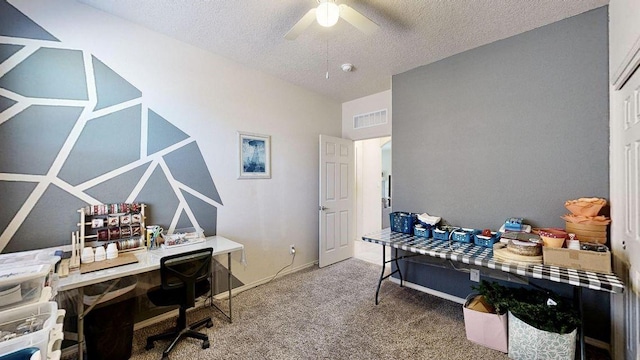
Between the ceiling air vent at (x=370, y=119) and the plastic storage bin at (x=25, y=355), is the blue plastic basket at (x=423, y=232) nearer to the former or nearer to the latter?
the ceiling air vent at (x=370, y=119)

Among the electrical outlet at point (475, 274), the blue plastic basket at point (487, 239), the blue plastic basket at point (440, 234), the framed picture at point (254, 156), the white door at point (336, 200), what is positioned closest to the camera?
the blue plastic basket at point (487, 239)

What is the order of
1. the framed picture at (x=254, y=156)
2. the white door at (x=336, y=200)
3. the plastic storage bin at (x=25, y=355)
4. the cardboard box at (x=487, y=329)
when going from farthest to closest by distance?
the white door at (x=336, y=200), the framed picture at (x=254, y=156), the cardboard box at (x=487, y=329), the plastic storage bin at (x=25, y=355)

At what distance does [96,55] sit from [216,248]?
1.94 metres

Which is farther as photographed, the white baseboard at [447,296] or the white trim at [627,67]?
the white baseboard at [447,296]

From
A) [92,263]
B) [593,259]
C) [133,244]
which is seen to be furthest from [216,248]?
[593,259]

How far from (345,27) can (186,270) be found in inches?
98.4

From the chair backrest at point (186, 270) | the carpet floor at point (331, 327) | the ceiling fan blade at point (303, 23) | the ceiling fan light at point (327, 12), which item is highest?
the ceiling fan blade at point (303, 23)

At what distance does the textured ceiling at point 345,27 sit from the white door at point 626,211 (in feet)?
3.06

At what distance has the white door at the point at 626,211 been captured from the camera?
5.12ft

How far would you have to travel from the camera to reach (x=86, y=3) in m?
2.05

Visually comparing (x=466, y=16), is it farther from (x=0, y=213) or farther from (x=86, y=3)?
(x=0, y=213)

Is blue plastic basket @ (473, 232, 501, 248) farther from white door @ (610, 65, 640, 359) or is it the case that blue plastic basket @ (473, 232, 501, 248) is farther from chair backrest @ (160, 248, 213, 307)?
chair backrest @ (160, 248, 213, 307)

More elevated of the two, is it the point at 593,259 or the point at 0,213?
the point at 0,213

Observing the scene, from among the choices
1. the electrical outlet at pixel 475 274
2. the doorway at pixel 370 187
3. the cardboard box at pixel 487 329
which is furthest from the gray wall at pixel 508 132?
Answer: the doorway at pixel 370 187
